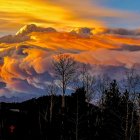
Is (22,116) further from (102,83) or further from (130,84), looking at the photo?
(102,83)

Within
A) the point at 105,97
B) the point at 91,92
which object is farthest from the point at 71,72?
the point at 105,97

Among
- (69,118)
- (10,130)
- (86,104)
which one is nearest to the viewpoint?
(10,130)

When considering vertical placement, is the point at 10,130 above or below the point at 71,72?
below

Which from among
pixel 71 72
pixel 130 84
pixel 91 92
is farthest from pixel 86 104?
pixel 130 84

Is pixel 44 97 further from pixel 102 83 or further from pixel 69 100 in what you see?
pixel 102 83

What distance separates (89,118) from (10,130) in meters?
14.4

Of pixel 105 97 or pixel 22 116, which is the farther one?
pixel 105 97

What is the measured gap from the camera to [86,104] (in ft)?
286

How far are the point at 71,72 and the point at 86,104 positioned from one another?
749cm

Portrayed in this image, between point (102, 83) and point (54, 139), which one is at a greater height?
point (102, 83)

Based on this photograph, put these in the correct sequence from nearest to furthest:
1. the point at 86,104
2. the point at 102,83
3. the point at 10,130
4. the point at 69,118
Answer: the point at 10,130
the point at 69,118
the point at 86,104
the point at 102,83

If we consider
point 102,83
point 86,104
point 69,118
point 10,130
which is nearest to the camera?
point 10,130

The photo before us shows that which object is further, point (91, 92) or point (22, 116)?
point (91, 92)

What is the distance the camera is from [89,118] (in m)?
83.1
